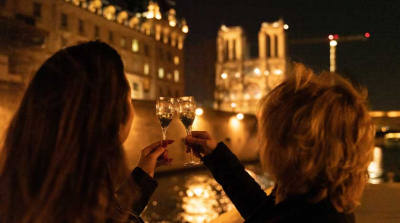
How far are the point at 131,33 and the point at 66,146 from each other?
1877 inches

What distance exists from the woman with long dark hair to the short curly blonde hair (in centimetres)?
55

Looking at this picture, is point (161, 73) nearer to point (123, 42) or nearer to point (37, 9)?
point (123, 42)

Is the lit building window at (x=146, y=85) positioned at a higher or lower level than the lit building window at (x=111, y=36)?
lower

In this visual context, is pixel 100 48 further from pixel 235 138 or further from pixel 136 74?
pixel 136 74

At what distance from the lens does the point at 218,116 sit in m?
25.9

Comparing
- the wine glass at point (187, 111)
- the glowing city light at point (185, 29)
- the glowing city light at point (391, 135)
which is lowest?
the glowing city light at point (391, 135)

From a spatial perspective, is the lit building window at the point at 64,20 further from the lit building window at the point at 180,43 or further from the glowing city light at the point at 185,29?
the glowing city light at the point at 185,29

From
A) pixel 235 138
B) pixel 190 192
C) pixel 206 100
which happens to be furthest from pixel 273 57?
pixel 190 192

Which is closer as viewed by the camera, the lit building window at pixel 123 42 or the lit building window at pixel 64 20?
the lit building window at pixel 64 20

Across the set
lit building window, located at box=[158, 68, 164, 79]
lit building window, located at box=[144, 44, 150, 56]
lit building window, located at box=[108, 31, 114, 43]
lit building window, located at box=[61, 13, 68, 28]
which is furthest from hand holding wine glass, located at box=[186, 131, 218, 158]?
lit building window, located at box=[158, 68, 164, 79]

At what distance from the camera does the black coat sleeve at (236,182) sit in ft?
6.69

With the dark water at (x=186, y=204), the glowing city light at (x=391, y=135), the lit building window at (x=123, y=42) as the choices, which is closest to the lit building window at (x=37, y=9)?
the lit building window at (x=123, y=42)

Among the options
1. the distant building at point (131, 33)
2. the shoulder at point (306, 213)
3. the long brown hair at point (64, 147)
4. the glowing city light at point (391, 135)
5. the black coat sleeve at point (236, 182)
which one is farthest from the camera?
the glowing city light at point (391, 135)

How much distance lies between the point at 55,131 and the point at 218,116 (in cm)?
2471
